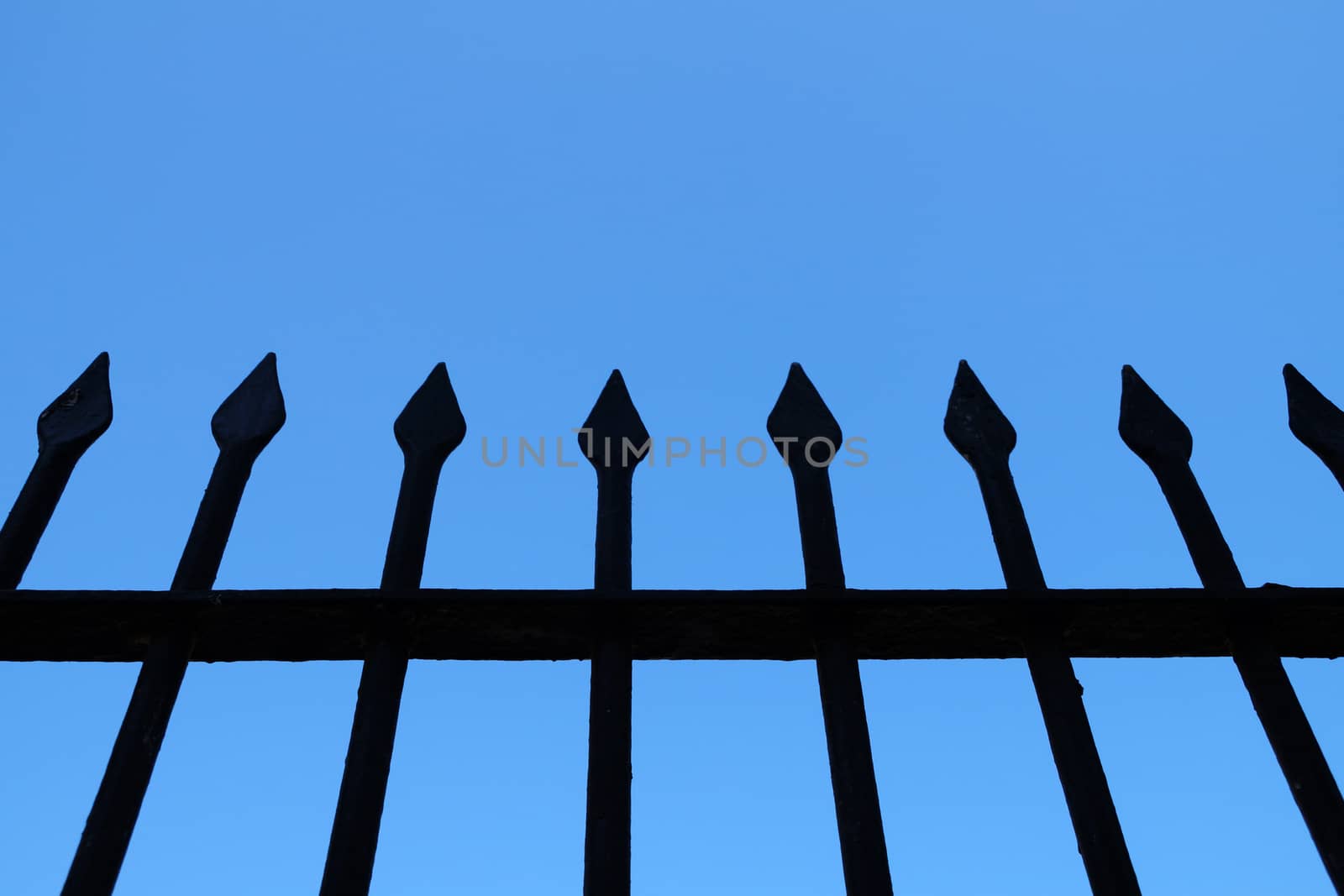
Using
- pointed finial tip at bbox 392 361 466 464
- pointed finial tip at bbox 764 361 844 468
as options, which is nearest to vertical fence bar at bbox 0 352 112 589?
pointed finial tip at bbox 392 361 466 464

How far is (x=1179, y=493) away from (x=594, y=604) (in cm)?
137

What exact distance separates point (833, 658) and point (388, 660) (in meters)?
0.89

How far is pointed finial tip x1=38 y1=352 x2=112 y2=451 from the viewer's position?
263 centimetres

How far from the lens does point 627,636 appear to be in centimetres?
226

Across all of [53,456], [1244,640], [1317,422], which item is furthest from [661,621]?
[1317,422]

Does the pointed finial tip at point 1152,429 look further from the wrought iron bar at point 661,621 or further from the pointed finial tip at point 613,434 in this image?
the pointed finial tip at point 613,434

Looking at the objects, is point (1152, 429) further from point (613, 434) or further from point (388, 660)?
point (388, 660)

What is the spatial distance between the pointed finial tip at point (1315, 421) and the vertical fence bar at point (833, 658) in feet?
3.76

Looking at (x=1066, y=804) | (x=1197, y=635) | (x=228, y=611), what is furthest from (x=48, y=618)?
(x=1197, y=635)

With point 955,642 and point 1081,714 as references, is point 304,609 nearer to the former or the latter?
point 955,642

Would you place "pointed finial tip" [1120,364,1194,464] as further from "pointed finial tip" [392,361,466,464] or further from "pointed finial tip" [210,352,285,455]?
"pointed finial tip" [210,352,285,455]

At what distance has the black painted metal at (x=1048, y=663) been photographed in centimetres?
198

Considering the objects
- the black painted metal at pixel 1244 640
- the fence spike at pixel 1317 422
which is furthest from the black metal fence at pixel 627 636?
the fence spike at pixel 1317 422

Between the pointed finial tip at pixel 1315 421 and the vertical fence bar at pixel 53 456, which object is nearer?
the vertical fence bar at pixel 53 456
